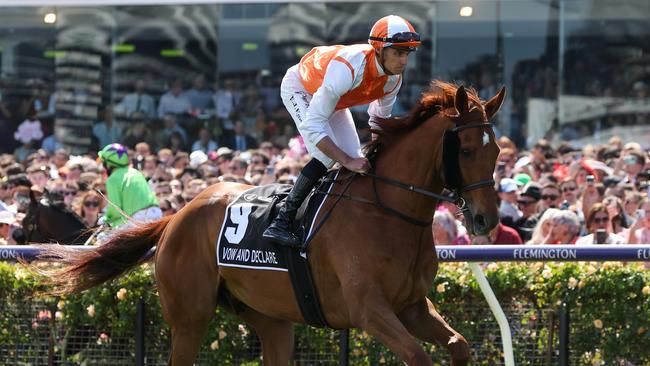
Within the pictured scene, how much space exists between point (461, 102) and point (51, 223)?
18.0ft

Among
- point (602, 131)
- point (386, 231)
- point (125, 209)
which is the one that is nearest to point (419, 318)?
point (386, 231)

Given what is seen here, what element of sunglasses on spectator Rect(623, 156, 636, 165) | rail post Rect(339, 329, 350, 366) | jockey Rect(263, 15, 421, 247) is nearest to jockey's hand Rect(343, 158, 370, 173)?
jockey Rect(263, 15, 421, 247)

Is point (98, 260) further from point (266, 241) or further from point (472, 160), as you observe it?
point (472, 160)

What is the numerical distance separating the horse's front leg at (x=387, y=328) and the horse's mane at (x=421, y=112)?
2.80ft

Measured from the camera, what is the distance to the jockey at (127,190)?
9.43 metres

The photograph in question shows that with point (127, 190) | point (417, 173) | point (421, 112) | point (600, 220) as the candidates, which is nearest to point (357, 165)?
point (417, 173)

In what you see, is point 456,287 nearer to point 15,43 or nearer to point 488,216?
point 488,216

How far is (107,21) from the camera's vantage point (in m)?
19.0

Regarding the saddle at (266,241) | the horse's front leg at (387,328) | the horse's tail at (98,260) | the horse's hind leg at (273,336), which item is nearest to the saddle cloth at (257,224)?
the saddle at (266,241)

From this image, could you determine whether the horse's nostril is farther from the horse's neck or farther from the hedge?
the hedge

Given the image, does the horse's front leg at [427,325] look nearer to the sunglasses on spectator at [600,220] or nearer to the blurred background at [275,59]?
the sunglasses on spectator at [600,220]

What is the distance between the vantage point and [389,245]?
17.7ft

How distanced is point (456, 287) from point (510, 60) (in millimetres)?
11671

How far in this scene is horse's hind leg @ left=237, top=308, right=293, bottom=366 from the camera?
6.25m
